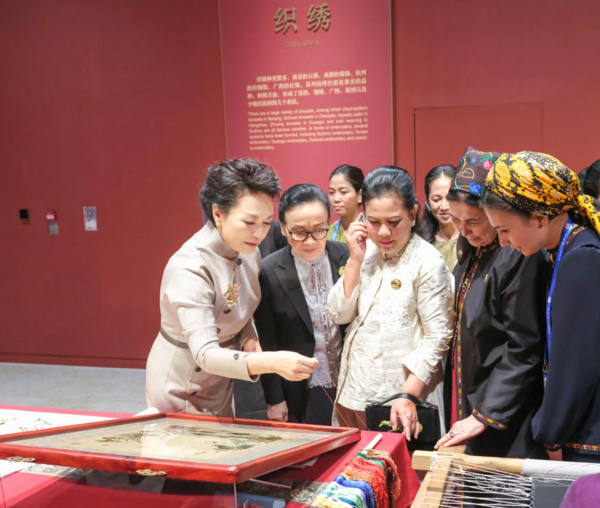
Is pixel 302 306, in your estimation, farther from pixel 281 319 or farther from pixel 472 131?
pixel 472 131

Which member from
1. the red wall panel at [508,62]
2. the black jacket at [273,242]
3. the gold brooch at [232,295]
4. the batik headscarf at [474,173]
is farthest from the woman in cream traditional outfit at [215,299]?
the red wall panel at [508,62]

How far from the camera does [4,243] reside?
4852 mm

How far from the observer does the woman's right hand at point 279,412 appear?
213 cm

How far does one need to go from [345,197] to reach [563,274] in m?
2.01

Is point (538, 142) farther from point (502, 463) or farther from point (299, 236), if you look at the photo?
point (502, 463)

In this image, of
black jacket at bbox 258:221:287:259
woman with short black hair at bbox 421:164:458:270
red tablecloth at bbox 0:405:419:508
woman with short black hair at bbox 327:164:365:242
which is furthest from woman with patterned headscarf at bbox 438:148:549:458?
black jacket at bbox 258:221:287:259

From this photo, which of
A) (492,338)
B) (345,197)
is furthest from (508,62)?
(492,338)

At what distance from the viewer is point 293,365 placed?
141 centimetres

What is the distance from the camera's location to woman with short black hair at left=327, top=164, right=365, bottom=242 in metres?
3.25

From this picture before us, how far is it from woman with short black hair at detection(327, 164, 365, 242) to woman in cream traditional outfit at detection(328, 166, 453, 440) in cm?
128

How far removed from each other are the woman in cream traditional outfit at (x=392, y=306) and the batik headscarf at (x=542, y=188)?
53 cm

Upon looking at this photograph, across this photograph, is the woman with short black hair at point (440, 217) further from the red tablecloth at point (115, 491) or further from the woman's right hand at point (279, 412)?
the red tablecloth at point (115, 491)

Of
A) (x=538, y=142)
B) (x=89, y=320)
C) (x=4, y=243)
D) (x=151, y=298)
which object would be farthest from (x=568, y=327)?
(x=4, y=243)

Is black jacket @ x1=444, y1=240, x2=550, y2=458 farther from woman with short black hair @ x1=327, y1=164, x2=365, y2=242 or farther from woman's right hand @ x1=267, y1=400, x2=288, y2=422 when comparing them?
woman with short black hair @ x1=327, y1=164, x2=365, y2=242
